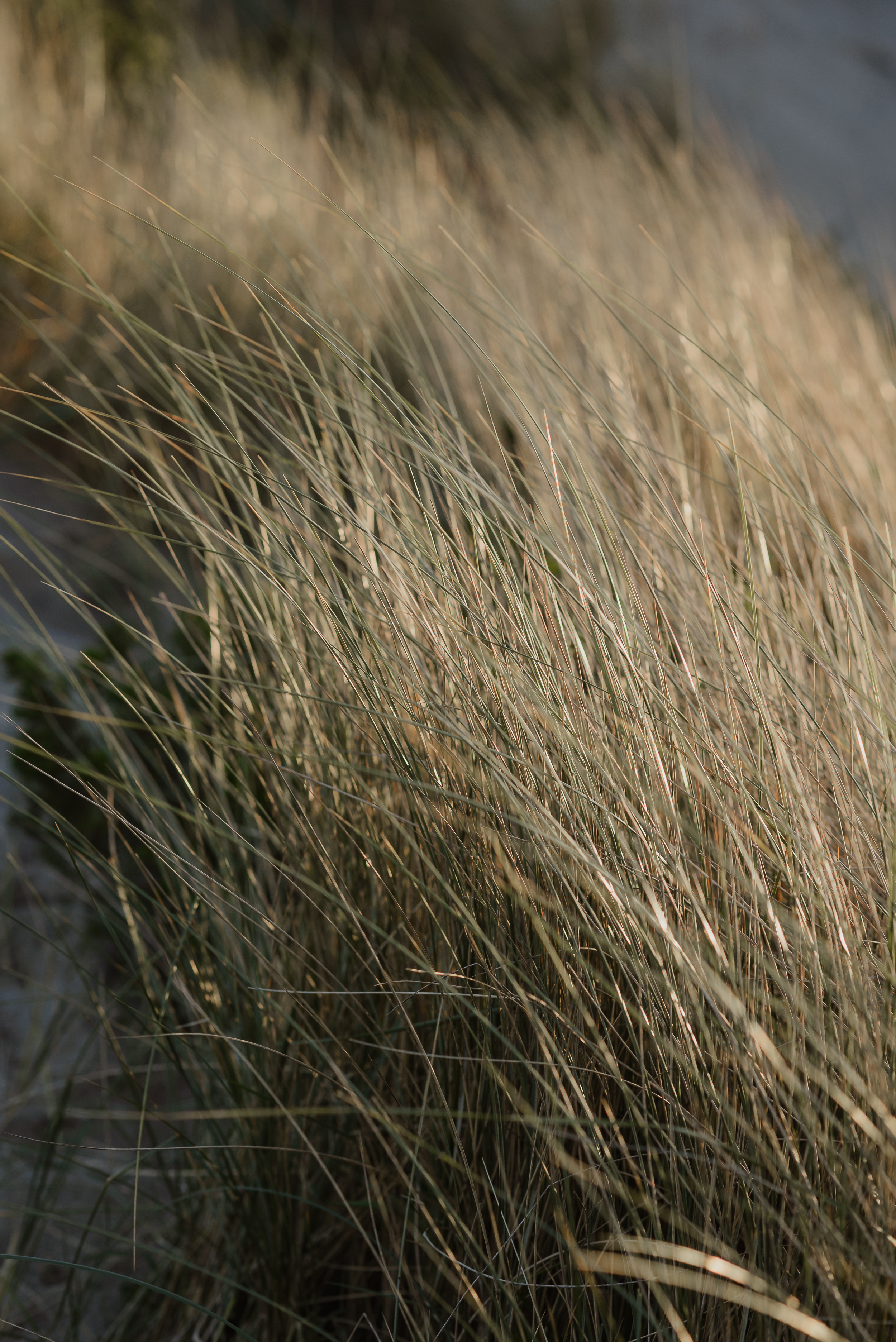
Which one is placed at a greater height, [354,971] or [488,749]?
[488,749]

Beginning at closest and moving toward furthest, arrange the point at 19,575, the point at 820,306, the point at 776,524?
the point at 776,524
the point at 19,575
the point at 820,306

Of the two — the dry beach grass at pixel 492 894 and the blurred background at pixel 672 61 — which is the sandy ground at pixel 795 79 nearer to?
the blurred background at pixel 672 61

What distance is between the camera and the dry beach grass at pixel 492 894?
2.42 ft

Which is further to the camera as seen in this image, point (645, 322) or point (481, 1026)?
point (645, 322)

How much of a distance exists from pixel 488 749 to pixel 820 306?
2.76 metres

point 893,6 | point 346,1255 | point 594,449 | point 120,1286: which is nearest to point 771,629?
point 594,449

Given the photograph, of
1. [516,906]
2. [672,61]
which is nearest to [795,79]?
[672,61]

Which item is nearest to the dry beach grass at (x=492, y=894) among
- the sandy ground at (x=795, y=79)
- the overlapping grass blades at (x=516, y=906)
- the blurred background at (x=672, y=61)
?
the overlapping grass blades at (x=516, y=906)

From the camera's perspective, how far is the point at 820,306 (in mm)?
2947

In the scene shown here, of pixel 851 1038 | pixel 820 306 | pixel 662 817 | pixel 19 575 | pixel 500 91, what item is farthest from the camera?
pixel 500 91

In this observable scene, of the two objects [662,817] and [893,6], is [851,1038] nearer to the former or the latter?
[662,817]

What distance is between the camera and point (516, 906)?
88 cm

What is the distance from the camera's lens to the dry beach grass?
0.74 m

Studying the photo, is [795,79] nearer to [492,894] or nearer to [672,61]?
[672,61]
